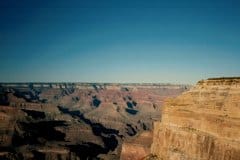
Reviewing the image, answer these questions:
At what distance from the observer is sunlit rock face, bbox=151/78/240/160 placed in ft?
95.9

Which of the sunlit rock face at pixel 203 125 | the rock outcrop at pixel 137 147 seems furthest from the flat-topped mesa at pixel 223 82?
the rock outcrop at pixel 137 147

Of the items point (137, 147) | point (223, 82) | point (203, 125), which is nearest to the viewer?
point (223, 82)

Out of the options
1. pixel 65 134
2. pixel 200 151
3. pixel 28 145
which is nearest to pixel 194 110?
pixel 200 151

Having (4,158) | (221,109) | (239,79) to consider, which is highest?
(239,79)

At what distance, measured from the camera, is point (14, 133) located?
11731 centimetres

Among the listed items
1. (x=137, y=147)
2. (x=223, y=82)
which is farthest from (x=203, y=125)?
(x=137, y=147)

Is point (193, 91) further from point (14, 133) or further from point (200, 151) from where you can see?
point (14, 133)

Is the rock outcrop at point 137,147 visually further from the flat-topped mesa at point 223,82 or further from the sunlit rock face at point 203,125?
the flat-topped mesa at point 223,82

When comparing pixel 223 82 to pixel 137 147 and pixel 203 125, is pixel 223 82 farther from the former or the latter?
pixel 137 147

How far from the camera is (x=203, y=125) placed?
109 feet

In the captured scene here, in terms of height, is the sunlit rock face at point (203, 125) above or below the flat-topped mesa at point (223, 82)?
below

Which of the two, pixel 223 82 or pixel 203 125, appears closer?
pixel 223 82

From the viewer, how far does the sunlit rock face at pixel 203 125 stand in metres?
29.2

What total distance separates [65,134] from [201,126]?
106957mm
